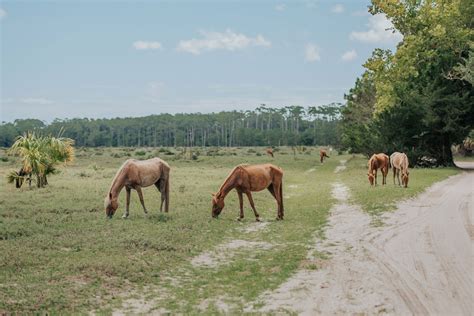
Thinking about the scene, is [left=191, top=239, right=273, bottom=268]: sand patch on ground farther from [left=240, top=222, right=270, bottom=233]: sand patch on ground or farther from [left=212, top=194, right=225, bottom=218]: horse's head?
[left=212, top=194, right=225, bottom=218]: horse's head

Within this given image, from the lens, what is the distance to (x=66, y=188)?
24797mm

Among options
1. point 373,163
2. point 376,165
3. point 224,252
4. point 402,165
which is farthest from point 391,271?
point 376,165

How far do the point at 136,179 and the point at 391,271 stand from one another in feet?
29.4

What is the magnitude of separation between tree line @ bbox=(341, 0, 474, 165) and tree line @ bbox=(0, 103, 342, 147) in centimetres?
9024

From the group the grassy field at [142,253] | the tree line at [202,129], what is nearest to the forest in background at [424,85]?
the grassy field at [142,253]

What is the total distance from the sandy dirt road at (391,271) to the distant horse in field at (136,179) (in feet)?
19.8

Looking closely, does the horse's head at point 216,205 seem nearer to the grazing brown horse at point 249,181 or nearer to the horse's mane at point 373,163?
the grazing brown horse at point 249,181

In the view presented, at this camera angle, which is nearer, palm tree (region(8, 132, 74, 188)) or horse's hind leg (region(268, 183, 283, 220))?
horse's hind leg (region(268, 183, 283, 220))

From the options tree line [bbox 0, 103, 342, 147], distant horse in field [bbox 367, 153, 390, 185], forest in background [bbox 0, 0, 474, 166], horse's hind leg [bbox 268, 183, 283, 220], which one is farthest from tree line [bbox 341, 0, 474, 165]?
tree line [bbox 0, 103, 342, 147]

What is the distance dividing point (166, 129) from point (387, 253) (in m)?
157

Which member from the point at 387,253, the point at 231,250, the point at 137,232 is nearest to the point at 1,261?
the point at 137,232

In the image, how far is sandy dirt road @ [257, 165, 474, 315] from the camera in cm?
775

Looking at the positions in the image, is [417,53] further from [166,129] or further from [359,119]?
[166,129]

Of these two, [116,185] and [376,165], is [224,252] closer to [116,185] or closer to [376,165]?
[116,185]
